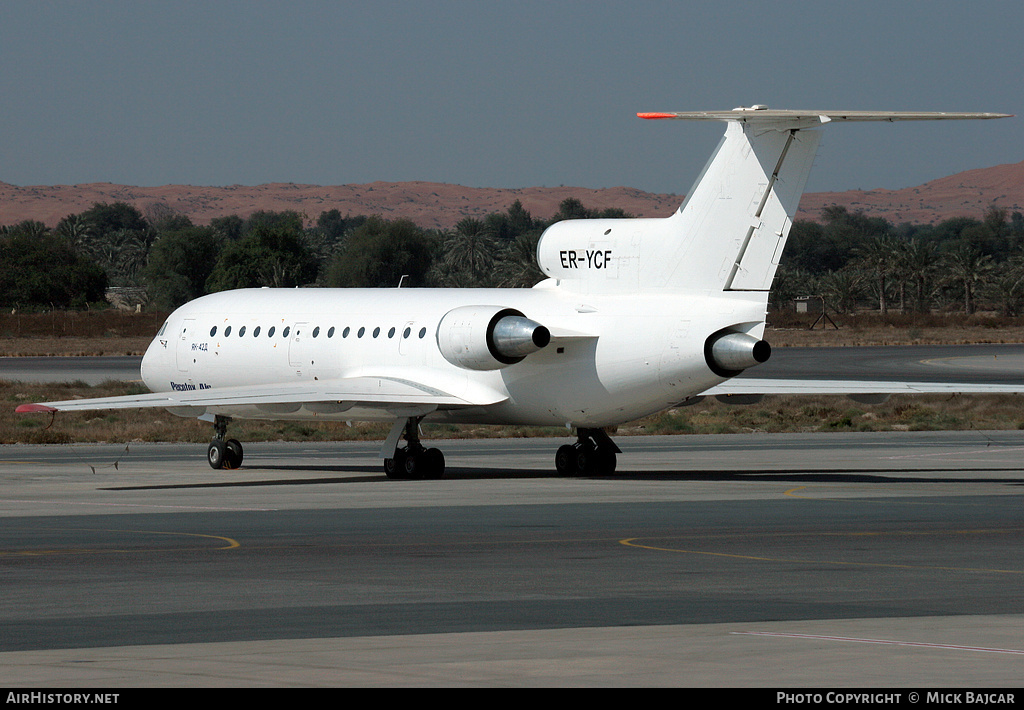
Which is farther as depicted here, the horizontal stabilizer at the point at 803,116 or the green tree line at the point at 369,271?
the green tree line at the point at 369,271

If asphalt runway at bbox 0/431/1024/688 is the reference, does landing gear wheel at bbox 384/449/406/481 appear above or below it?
below

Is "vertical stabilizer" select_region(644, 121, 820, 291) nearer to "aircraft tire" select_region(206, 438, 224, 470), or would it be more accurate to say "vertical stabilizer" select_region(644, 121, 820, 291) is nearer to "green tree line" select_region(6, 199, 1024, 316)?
"aircraft tire" select_region(206, 438, 224, 470)

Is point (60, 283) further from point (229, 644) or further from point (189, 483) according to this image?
point (229, 644)

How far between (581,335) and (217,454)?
946cm

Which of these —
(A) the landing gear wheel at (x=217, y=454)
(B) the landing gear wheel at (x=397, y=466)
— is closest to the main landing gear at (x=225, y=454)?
(A) the landing gear wheel at (x=217, y=454)

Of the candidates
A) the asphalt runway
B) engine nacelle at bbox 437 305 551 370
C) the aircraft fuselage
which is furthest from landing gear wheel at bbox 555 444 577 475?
engine nacelle at bbox 437 305 551 370

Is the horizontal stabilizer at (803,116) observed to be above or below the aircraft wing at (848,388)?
above

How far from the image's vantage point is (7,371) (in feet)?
245

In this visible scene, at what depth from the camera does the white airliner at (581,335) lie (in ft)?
95.8

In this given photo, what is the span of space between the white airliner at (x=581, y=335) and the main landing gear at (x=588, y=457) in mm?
29

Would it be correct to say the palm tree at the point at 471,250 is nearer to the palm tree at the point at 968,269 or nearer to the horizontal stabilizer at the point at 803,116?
the palm tree at the point at 968,269

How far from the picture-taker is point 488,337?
102 ft

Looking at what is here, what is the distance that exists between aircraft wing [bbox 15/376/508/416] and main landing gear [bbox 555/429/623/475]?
2.13m

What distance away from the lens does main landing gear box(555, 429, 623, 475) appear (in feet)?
109
